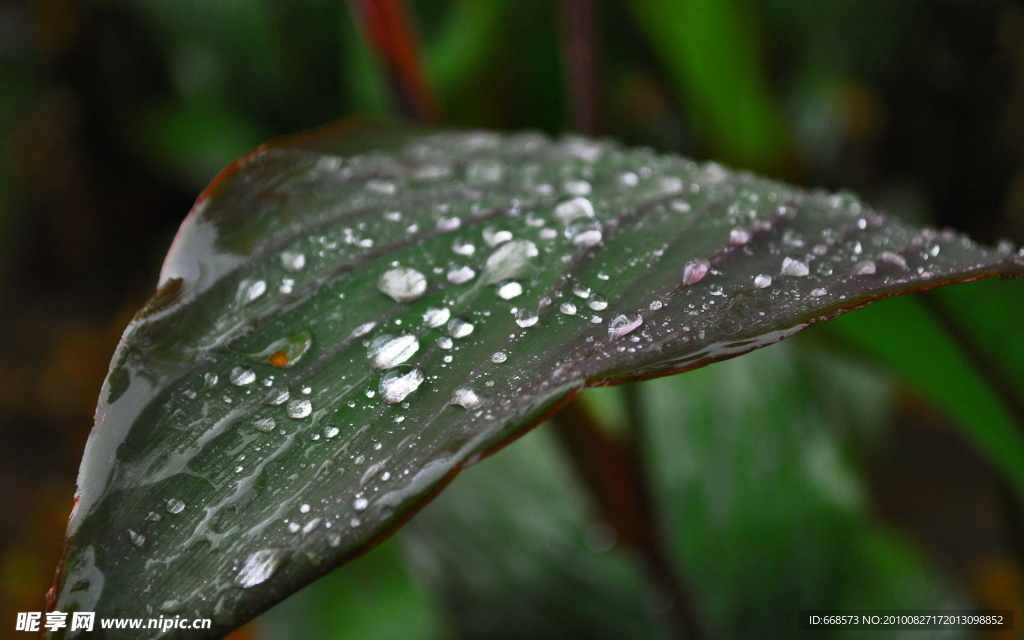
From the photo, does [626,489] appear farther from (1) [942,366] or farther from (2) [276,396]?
(2) [276,396]

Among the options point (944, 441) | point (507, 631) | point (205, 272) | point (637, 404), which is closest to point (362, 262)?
point (205, 272)

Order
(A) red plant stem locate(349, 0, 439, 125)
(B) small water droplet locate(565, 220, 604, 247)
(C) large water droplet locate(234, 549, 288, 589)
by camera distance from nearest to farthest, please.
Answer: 1. (C) large water droplet locate(234, 549, 288, 589)
2. (B) small water droplet locate(565, 220, 604, 247)
3. (A) red plant stem locate(349, 0, 439, 125)

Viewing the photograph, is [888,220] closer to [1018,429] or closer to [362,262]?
[1018,429]

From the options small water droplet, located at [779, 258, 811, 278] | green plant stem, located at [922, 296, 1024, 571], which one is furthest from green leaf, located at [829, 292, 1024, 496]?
small water droplet, located at [779, 258, 811, 278]

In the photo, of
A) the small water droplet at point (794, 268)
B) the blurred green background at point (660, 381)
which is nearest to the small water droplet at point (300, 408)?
the small water droplet at point (794, 268)

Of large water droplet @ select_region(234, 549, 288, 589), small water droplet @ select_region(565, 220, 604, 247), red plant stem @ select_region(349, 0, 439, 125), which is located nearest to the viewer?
large water droplet @ select_region(234, 549, 288, 589)

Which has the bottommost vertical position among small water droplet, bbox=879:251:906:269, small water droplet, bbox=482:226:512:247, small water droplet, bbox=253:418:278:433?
small water droplet, bbox=253:418:278:433

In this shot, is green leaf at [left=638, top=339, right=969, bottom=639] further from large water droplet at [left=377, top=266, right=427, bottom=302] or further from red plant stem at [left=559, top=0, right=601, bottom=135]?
large water droplet at [left=377, top=266, right=427, bottom=302]

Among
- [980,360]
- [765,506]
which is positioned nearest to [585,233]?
[980,360]

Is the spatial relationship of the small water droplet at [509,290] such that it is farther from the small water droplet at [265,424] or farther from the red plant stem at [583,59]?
the red plant stem at [583,59]
